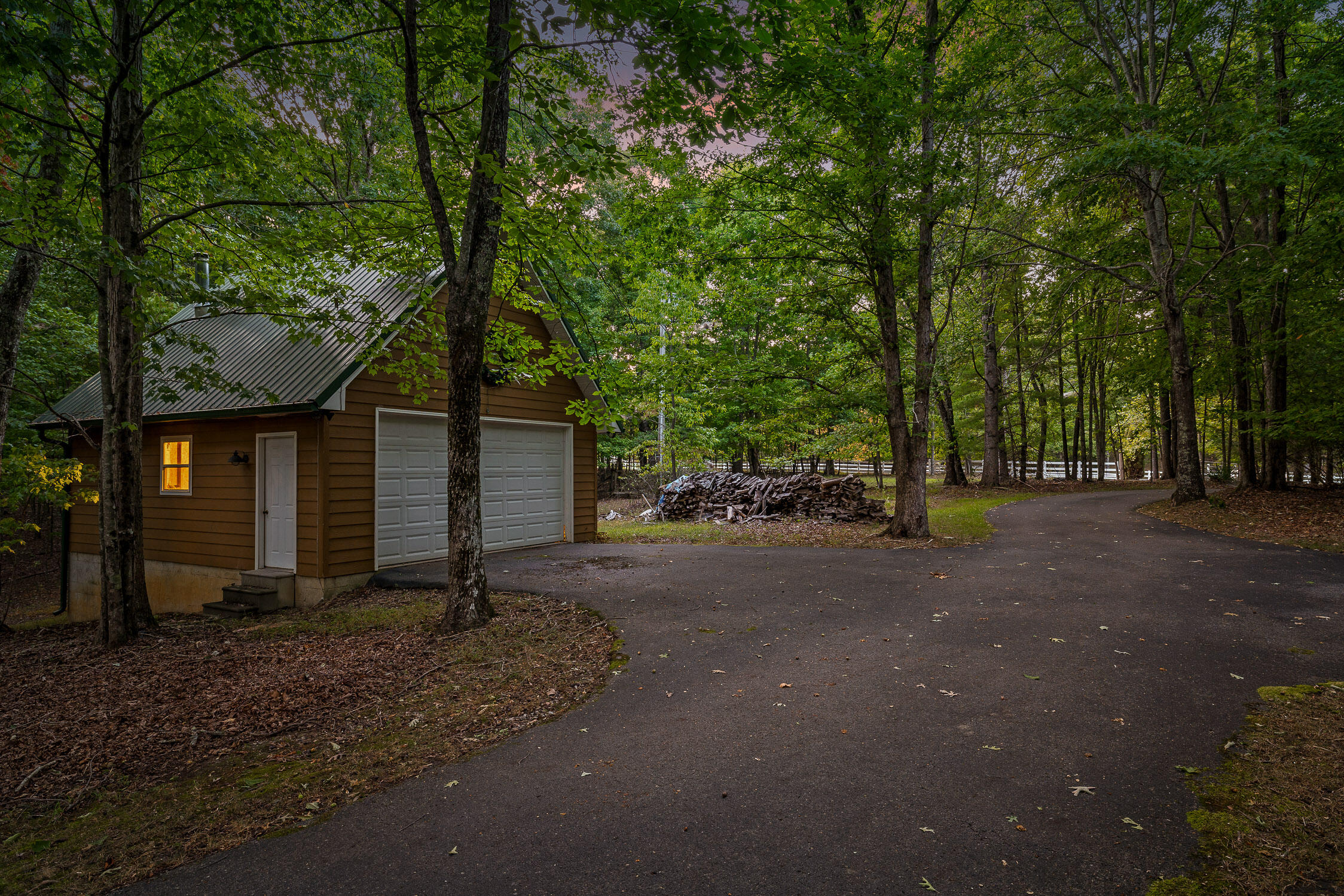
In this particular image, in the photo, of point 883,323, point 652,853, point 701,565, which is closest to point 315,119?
point 701,565

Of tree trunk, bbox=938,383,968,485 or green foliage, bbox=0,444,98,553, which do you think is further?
tree trunk, bbox=938,383,968,485

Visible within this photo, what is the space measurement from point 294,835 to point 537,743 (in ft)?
4.21

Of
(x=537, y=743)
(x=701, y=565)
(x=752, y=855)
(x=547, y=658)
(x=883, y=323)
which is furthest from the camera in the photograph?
(x=883, y=323)

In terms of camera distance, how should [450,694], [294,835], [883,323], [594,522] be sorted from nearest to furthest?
[294,835] → [450,694] → [883,323] → [594,522]

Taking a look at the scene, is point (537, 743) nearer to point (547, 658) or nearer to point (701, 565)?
point (547, 658)

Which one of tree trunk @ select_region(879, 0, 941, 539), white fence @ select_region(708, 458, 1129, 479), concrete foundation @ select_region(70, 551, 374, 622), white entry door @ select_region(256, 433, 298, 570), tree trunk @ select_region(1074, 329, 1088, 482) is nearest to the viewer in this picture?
concrete foundation @ select_region(70, 551, 374, 622)

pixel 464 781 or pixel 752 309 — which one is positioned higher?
pixel 752 309

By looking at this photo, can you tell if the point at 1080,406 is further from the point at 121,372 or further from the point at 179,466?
the point at 121,372

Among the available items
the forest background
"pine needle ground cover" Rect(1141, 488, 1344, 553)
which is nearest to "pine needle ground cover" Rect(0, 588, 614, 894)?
the forest background

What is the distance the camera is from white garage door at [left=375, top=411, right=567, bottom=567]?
9.45m

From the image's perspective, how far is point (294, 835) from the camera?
282 centimetres

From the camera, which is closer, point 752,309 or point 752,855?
point 752,855

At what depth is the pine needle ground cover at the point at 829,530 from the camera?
1171 cm

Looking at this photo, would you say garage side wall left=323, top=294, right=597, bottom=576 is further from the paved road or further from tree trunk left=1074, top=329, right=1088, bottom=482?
tree trunk left=1074, top=329, right=1088, bottom=482
